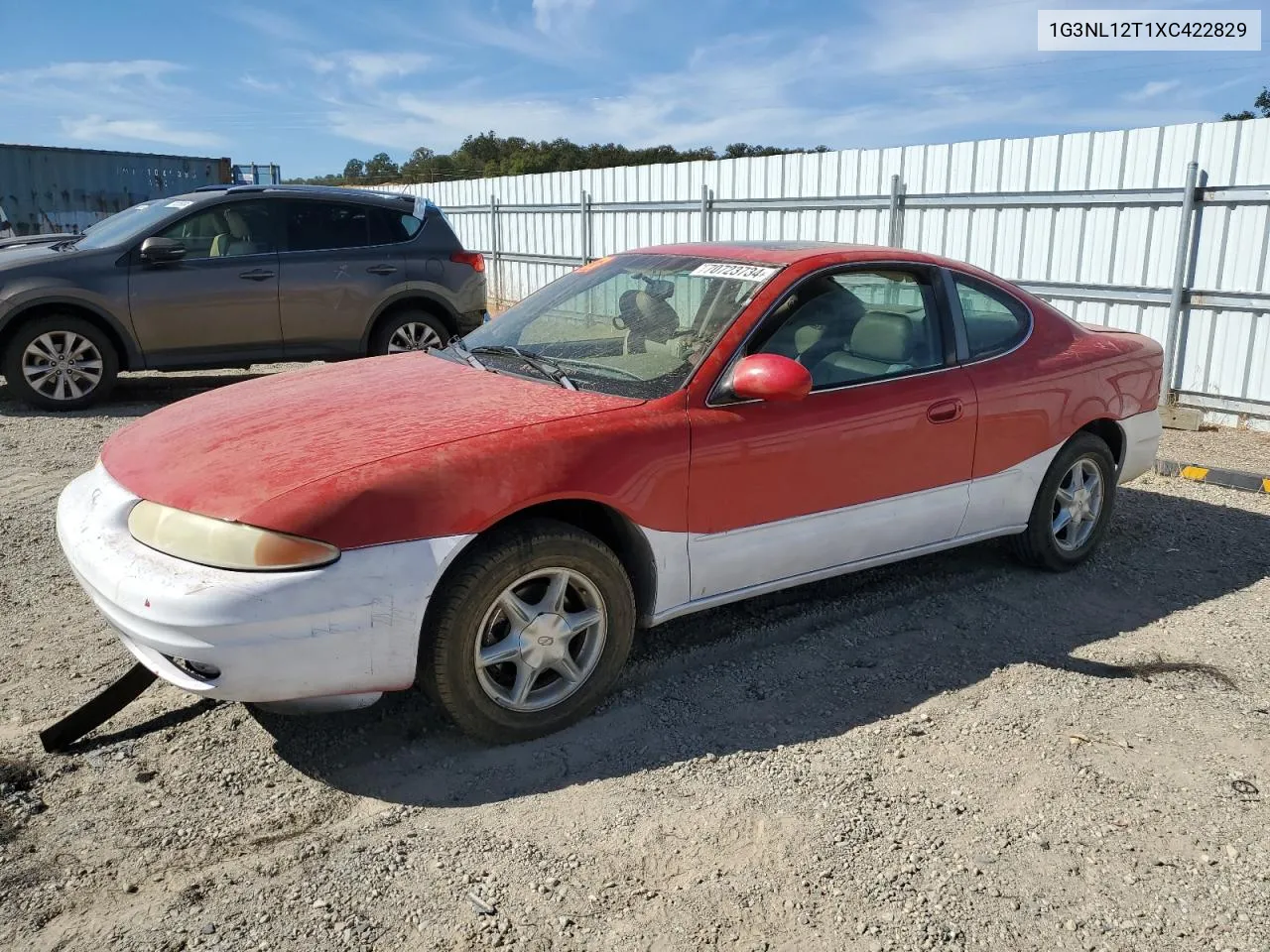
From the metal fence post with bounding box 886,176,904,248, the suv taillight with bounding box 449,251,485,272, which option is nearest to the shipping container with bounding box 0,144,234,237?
the suv taillight with bounding box 449,251,485,272

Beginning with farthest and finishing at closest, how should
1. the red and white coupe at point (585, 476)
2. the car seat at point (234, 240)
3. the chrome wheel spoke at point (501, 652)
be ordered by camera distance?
the car seat at point (234, 240), the chrome wheel spoke at point (501, 652), the red and white coupe at point (585, 476)

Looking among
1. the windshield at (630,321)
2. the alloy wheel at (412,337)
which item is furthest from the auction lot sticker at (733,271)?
the alloy wheel at (412,337)

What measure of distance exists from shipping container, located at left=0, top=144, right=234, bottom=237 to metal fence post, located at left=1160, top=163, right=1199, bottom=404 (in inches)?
647

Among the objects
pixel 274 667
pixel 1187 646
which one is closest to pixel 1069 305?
pixel 1187 646

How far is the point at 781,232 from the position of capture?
11.9m

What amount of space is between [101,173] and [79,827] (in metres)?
19.5

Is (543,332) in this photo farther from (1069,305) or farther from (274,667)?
(1069,305)

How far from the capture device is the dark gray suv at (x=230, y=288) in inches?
317

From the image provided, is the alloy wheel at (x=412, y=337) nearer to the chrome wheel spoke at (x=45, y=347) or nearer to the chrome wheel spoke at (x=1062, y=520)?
the chrome wheel spoke at (x=45, y=347)

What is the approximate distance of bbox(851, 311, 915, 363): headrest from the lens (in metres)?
4.12

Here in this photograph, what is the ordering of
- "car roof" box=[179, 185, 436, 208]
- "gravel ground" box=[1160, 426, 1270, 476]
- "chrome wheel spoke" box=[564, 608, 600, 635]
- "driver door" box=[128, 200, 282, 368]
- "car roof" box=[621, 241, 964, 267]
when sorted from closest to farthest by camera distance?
"chrome wheel spoke" box=[564, 608, 600, 635]
"car roof" box=[621, 241, 964, 267]
"gravel ground" box=[1160, 426, 1270, 476]
"driver door" box=[128, 200, 282, 368]
"car roof" box=[179, 185, 436, 208]

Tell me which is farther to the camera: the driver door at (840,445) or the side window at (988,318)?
the side window at (988,318)

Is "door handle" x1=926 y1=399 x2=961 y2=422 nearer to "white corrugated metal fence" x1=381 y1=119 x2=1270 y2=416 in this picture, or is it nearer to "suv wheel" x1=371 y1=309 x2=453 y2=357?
"white corrugated metal fence" x1=381 y1=119 x2=1270 y2=416

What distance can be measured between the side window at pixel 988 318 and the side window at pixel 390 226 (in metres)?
6.08
